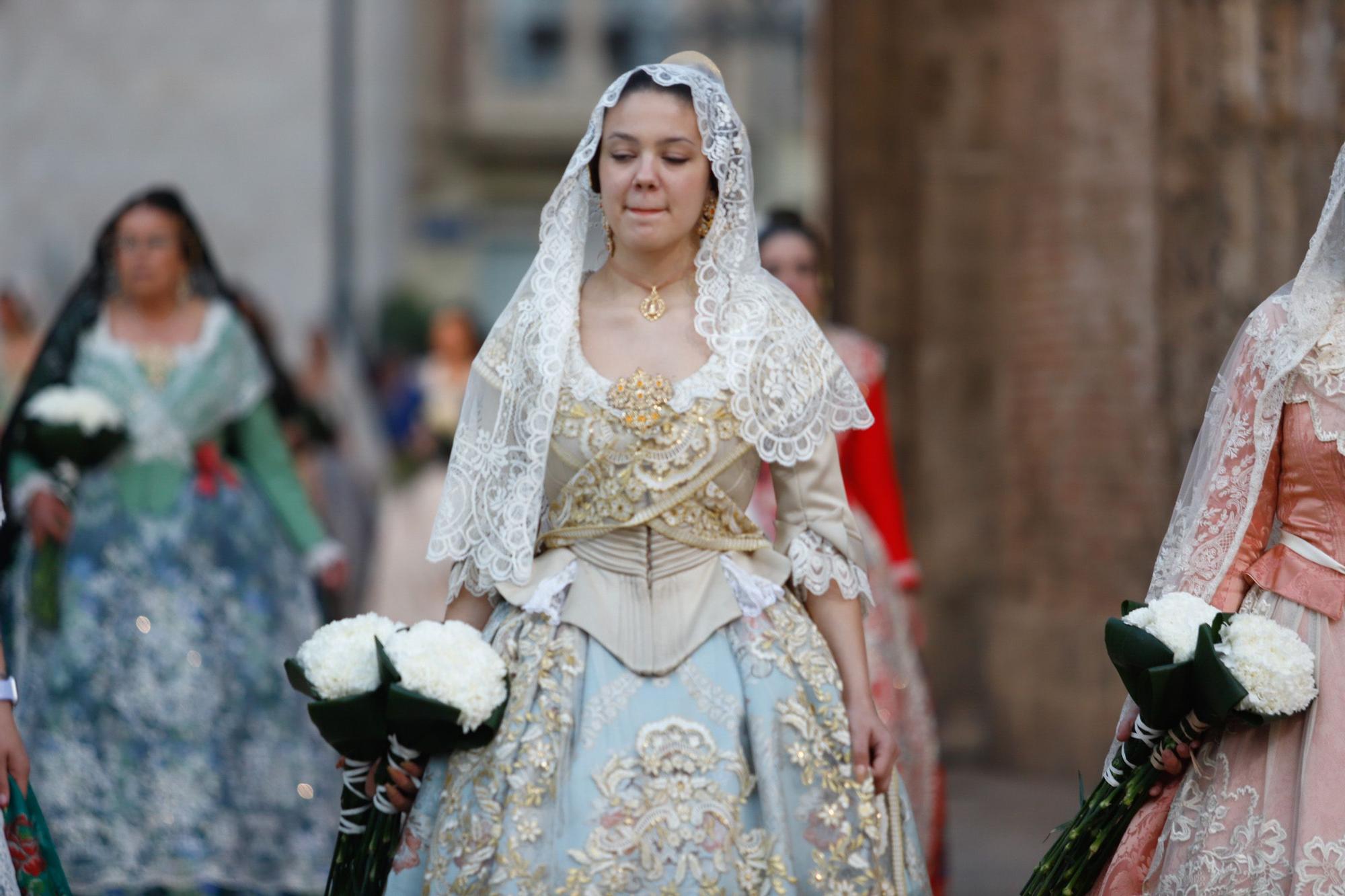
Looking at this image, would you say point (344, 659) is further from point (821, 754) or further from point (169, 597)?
point (169, 597)

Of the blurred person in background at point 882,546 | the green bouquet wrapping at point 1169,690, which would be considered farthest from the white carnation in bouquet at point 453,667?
the blurred person in background at point 882,546

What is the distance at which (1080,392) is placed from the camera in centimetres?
957

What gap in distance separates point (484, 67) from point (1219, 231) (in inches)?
991

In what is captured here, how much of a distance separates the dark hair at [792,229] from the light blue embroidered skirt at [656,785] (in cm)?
308

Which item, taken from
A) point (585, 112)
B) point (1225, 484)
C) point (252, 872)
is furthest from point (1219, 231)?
point (585, 112)

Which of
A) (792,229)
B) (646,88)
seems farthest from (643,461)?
(792,229)

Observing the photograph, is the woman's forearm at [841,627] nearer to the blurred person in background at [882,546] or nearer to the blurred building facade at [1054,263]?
the blurred person in background at [882,546]

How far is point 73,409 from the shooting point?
7.11m

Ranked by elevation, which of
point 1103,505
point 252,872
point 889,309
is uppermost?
point 889,309

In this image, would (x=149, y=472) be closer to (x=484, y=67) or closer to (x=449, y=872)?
(x=449, y=872)

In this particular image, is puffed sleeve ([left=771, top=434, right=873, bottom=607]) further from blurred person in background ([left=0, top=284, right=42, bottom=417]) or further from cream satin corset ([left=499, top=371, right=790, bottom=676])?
blurred person in background ([left=0, top=284, right=42, bottom=417])

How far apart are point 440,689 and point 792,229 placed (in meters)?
3.55

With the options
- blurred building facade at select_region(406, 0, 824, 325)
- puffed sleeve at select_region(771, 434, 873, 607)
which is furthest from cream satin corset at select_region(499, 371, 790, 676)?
blurred building facade at select_region(406, 0, 824, 325)

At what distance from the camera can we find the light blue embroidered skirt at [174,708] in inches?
275
